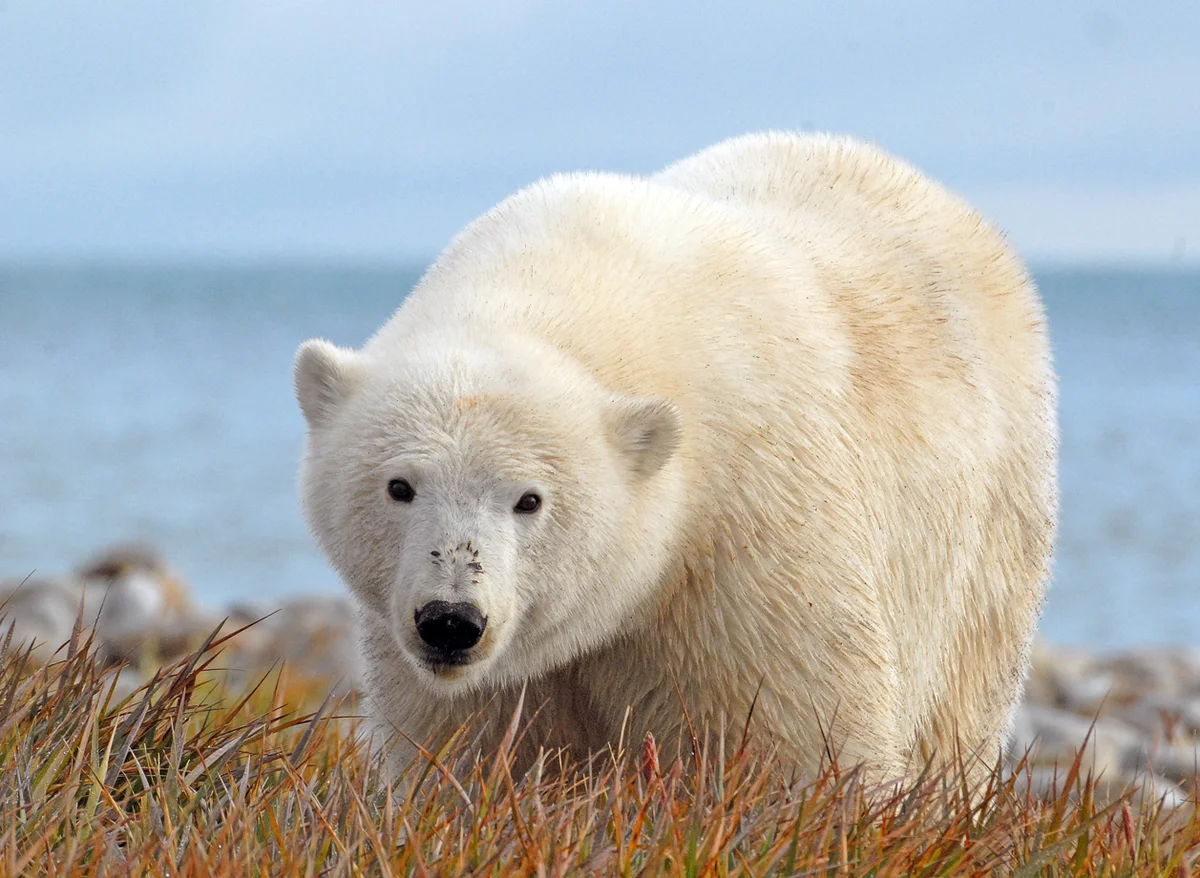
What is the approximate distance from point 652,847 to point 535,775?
453 millimetres

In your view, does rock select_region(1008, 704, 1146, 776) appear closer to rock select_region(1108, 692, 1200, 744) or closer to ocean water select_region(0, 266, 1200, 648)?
rock select_region(1108, 692, 1200, 744)

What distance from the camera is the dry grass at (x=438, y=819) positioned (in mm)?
2674

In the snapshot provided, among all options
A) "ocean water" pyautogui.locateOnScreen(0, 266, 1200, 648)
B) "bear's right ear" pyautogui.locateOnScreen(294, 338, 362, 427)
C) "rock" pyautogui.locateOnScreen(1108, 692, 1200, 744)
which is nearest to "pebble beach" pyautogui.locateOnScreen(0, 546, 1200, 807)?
"rock" pyautogui.locateOnScreen(1108, 692, 1200, 744)

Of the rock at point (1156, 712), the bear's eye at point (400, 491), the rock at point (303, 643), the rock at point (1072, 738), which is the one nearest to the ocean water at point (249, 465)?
the rock at point (303, 643)

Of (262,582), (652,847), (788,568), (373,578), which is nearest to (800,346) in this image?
(788,568)

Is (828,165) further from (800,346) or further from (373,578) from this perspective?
(373,578)

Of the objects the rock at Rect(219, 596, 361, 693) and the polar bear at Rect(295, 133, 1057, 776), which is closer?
the polar bear at Rect(295, 133, 1057, 776)

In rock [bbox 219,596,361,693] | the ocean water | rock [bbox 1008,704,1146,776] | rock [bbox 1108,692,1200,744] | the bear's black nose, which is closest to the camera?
the bear's black nose

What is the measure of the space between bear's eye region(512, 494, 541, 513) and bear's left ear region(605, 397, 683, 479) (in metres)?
0.24

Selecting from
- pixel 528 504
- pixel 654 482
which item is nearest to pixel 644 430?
pixel 654 482

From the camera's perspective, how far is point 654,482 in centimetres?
359

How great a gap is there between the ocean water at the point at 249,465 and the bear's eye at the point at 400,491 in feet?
13.3

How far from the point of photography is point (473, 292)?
3789mm

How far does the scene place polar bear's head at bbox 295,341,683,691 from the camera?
3326 millimetres
